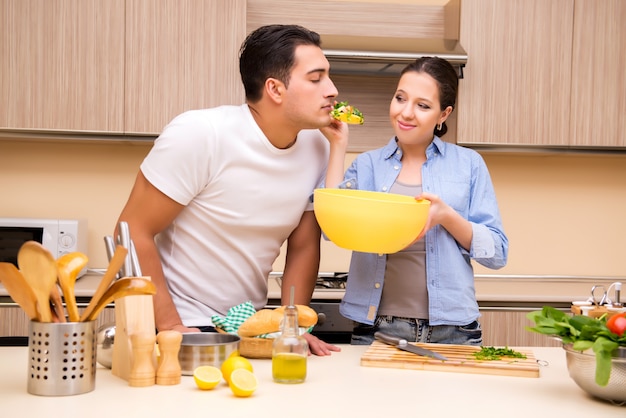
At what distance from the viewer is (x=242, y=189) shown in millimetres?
1965

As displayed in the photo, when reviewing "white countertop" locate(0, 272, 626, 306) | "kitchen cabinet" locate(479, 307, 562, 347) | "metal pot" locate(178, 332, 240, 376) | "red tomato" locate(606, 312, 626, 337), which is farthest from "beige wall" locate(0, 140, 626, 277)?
"red tomato" locate(606, 312, 626, 337)

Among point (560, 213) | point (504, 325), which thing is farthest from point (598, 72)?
point (504, 325)

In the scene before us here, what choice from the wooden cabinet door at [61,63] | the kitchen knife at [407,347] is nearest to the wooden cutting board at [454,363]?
the kitchen knife at [407,347]

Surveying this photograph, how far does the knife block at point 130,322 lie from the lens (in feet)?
4.56

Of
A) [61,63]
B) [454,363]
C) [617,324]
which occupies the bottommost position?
[454,363]

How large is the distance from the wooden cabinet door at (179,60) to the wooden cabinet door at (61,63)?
2.7 inches

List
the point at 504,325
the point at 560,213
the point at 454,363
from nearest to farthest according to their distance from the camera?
1. the point at 454,363
2. the point at 504,325
3. the point at 560,213

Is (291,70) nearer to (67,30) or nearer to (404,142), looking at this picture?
(404,142)

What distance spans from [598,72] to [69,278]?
255 centimetres

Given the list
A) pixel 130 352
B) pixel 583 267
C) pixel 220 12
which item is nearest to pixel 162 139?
pixel 130 352

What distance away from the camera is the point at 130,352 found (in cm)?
139

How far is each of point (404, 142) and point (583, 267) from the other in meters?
1.84

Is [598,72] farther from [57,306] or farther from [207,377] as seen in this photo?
[57,306]

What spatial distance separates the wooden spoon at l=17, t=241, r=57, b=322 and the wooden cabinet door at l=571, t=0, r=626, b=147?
249 cm
